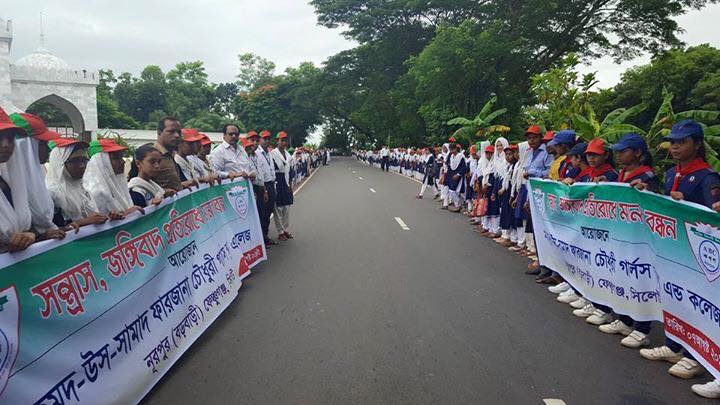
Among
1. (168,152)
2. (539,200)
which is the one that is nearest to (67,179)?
(168,152)

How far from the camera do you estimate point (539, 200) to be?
6.38 metres

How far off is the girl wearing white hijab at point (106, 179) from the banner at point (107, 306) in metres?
0.34

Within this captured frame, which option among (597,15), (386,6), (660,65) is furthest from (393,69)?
(660,65)

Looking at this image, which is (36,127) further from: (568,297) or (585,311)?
(568,297)

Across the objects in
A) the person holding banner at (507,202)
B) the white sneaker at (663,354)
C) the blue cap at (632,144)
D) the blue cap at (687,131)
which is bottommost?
the white sneaker at (663,354)

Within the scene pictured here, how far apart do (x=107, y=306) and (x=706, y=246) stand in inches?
163

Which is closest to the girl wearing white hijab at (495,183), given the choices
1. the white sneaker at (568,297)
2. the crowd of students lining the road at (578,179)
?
the crowd of students lining the road at (578,179)

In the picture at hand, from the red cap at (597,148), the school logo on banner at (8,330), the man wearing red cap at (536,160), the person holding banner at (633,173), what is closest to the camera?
the school logo on banner at (8,330)

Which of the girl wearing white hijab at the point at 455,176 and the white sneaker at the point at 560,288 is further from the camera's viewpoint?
the girl wearing white hijab at the point at 455,176

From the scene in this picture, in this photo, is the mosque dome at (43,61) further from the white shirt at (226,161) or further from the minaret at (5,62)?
the white shirt at (226,161)

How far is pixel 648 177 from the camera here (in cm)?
446

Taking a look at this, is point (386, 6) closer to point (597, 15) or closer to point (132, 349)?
point (597, 15)

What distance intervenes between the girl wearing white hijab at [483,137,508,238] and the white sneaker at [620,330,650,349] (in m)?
5.33

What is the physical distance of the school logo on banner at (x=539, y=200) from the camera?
6.25 m
